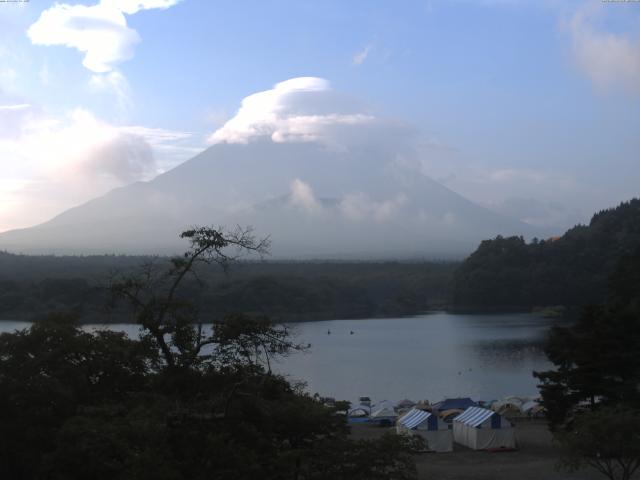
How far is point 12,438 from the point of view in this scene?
620cm

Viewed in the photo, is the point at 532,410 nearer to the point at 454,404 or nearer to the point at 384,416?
the point at 454,404

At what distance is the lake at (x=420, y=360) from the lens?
21047mm

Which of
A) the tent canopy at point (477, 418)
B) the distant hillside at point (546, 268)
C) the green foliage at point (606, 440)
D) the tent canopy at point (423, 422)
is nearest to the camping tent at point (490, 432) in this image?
the tent canopy at point (477, 418)

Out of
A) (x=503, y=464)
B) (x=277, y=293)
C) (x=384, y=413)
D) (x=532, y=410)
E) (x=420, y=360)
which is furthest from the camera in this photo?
(x=277, y=293)

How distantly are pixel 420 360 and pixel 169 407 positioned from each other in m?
22.1

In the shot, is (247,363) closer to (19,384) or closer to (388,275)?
(19,384)

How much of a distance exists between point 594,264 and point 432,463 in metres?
43.3

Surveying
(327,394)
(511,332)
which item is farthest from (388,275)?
(327,394)

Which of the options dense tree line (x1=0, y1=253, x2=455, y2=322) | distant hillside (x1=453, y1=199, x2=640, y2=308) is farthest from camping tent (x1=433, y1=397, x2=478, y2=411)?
distant hillside (x1=453, y1=199, x2=640, y2=308)

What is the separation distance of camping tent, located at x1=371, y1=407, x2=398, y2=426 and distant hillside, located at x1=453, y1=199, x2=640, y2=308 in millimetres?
34831

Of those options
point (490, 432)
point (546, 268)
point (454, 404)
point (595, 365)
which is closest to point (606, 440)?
point (595, 365)

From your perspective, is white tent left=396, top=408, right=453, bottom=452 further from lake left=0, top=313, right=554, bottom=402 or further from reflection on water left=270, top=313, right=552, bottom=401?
lake left=0, top=313, right=554, bottom=402

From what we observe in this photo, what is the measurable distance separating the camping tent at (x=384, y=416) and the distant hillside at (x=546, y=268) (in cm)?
3483

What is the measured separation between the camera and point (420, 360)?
2694 centimetres
